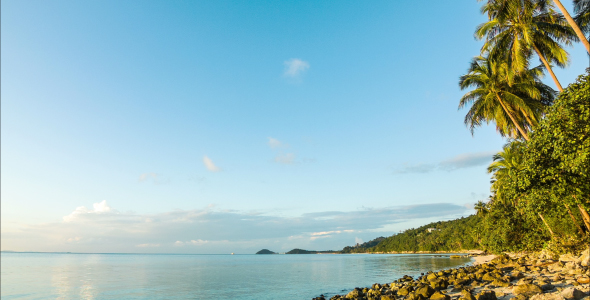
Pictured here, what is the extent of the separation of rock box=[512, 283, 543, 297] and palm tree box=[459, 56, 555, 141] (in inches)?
711

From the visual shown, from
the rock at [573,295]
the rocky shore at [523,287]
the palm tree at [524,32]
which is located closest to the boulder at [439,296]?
the rocky shore at [523,287]

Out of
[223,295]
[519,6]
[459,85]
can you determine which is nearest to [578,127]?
[519,6]

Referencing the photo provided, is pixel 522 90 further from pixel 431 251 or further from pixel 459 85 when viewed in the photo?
pixel 431 251

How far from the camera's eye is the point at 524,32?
2166 centimetres

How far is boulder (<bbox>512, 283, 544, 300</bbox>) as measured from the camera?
42.6 feet

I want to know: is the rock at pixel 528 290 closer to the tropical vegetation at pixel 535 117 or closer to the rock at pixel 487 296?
the rock at pixel 487 296

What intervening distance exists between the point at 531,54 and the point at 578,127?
1723 cm

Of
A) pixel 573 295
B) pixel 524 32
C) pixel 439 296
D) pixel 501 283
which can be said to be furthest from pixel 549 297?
pixel 524 32

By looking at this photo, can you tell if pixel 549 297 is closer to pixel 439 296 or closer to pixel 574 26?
pixel 439 296

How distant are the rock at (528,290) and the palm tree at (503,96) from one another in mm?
18060

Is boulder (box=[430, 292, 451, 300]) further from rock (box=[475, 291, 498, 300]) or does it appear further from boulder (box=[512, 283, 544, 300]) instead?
boulder (box=[512, 283, 544, 300])

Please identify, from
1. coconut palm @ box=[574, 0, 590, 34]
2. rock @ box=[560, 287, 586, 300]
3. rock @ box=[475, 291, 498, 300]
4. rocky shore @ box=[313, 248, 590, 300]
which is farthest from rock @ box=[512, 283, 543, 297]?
coconut palm @ box=[574, 0, 590, 34]

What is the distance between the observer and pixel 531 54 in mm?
25391

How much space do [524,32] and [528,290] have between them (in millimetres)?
18183
